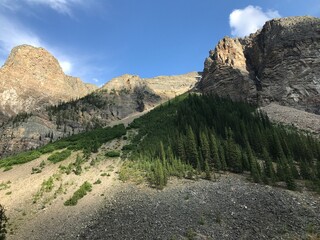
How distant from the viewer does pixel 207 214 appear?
3428cm

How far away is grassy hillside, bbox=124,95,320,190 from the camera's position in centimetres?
5091

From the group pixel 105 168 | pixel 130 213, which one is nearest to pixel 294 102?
pixel 105 168

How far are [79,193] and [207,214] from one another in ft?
60.4

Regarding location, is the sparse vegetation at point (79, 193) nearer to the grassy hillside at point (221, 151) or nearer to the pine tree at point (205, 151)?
the grassy hillside at point (221, 151)

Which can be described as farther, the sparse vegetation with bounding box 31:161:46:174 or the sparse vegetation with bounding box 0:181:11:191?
the sparse vegetation with bounding box 31:161:46:174

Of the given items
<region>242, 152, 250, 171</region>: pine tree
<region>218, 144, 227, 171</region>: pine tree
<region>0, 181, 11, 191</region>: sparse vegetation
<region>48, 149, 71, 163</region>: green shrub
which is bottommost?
<region>242, 152, 250, 171</region>: pine tree

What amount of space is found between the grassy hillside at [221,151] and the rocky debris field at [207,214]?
16.0ft

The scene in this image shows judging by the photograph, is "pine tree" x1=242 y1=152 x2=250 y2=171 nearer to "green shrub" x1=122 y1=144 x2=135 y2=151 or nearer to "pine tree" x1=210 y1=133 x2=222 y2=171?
"pine tree" x1=210 y1=133 x2=222 y2=171

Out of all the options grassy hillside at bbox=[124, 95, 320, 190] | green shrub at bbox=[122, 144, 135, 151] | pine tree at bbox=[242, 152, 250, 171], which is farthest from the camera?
green shrub at bbox=[122, 144, 135, 151]

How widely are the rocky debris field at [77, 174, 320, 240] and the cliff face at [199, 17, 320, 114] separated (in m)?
105

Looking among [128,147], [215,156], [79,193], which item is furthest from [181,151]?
[79,193]

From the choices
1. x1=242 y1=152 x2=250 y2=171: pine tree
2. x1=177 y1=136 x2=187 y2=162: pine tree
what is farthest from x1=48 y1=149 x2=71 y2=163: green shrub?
x1=242 y1=152 x2=250 y2=171: pine tree

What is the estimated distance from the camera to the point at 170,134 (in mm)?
78938

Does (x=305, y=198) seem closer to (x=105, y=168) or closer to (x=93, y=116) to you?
(x=105, y=168)
